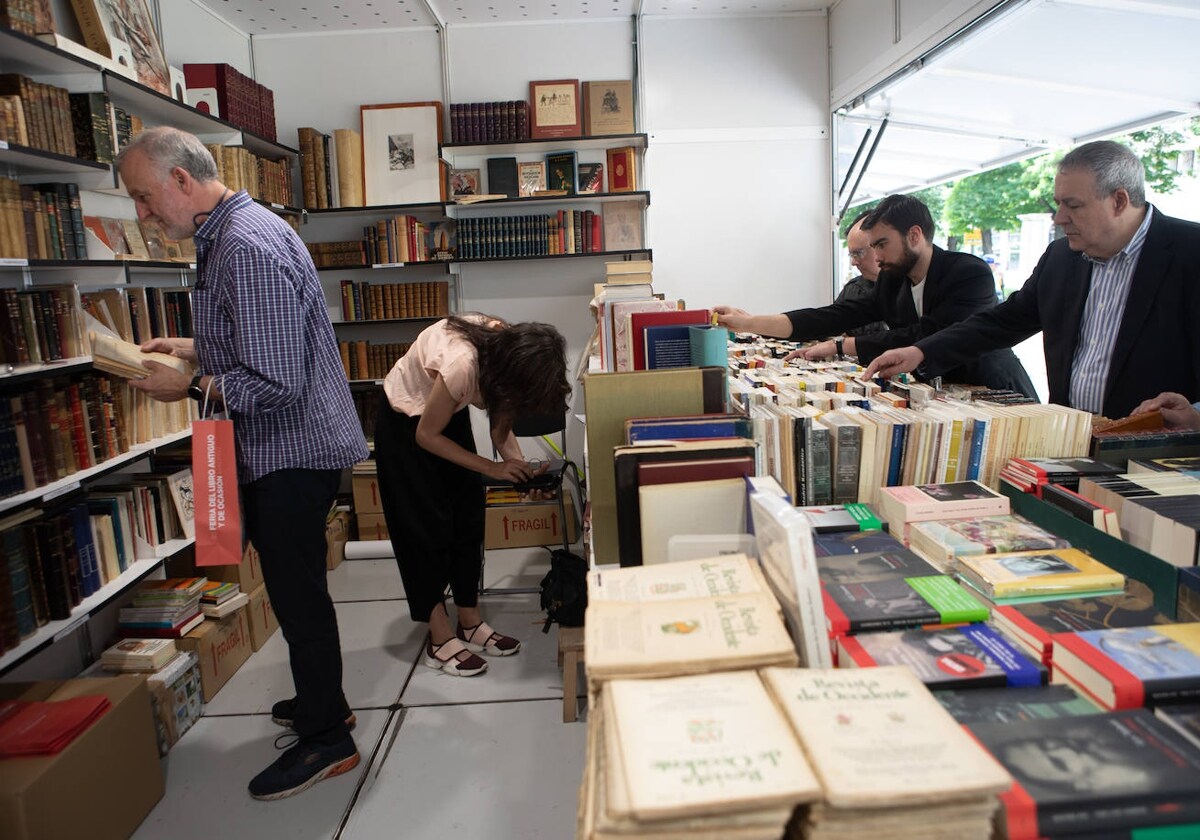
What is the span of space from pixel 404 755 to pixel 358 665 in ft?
2.30

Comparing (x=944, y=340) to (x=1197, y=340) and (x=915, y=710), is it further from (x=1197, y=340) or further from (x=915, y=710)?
(x=915, y=710)

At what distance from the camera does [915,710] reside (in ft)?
2.59

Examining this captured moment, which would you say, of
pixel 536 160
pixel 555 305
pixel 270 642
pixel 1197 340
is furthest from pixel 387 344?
pixel 1197 340

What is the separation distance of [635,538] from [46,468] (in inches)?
78.4

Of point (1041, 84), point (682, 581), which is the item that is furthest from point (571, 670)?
point (1041, 84)

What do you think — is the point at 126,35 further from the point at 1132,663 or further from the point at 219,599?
the point at 1132,663

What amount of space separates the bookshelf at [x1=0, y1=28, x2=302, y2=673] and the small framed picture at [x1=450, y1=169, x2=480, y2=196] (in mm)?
1939

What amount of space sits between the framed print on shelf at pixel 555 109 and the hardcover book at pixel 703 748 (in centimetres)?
439

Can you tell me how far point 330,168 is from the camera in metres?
4.72

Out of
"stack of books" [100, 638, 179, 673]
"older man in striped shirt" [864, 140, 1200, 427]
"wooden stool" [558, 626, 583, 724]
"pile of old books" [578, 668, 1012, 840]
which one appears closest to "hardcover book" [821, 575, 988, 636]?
"pile of old books" [578, 668, 1012, 840]

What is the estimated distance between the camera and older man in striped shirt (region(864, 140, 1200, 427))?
1.92 m

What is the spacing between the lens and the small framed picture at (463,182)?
477cm

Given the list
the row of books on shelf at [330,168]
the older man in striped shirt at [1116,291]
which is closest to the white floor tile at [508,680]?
the older man in striped shirt at [1116,291]

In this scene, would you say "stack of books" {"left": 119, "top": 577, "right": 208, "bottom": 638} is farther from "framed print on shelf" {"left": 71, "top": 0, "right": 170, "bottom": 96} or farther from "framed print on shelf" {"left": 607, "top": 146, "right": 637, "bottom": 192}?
"framed print on shelf" {"left": 607, "top": 146, "right": 637, "bottom": 192}
